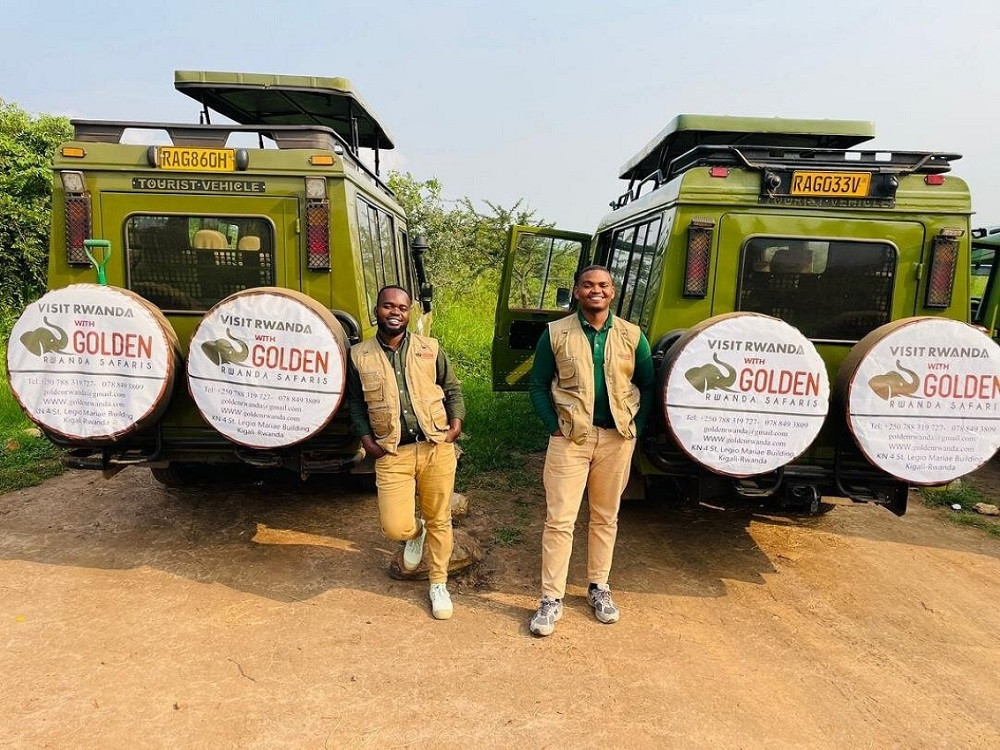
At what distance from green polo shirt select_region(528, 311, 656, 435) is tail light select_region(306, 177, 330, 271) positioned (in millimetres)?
1477

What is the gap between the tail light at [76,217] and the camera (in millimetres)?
3729

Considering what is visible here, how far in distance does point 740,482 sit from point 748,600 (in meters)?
0.70

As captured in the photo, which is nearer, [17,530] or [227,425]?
[227,425]

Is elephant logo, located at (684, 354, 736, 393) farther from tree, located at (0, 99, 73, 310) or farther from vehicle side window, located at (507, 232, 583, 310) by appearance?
tree, located at (0, 99, 73, 310)

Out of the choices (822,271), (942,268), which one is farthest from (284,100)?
(942,268)

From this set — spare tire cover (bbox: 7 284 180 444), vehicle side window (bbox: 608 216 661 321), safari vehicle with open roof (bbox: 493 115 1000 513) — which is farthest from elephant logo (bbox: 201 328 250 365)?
vehicle side window (bbox: 608 216 661 321)

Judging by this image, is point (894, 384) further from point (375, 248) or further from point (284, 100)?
point (284, 100)

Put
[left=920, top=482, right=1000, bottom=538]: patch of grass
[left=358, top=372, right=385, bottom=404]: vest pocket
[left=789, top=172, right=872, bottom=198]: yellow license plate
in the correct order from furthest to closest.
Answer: [left=920, top=482, right=1000, bottom=538]: patch of grass → [left=789, top=172, right=872, bottom=198]: yellow license plate → [left=358, top=372, right=385, bottom=404]: vest pocket

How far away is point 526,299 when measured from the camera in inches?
254

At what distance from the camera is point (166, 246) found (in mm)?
3869

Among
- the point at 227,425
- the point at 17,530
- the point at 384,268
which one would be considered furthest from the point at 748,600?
the point at 17,530

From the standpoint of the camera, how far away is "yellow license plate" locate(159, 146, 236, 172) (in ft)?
12.3

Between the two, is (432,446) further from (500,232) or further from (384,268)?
(500,232)

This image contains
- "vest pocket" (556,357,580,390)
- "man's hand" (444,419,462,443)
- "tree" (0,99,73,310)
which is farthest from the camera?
"tree" (0,99,73,310)
